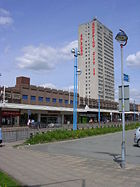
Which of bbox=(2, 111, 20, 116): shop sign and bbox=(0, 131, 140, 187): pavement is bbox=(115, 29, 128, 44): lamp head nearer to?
bbox=(0, 131, 140, 187): pavement

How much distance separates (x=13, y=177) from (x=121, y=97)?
17.4 feet

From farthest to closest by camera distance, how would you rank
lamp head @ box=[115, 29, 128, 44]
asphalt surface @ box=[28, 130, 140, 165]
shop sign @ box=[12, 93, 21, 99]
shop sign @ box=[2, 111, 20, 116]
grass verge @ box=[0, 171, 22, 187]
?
shop sign @ box=[12, 93, 21, 99], shop sign @ box=[2, 111, 20, 116], asphalt surface @ box=[28, 130, 140, 165], lamp head @ box=[115, 29, 128, 44], grass verge @ box=[0, 171, 22, 187]

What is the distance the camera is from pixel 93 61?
143 metres

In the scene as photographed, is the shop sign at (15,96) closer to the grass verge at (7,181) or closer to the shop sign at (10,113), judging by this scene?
the shop sign at (10,113)

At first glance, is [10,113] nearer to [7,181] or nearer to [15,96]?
[15,96]

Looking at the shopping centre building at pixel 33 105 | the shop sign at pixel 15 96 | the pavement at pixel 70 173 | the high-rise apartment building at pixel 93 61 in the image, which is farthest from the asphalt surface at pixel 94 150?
the high-rise apartment building at pixel 93 61

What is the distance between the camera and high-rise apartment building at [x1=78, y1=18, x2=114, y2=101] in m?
140

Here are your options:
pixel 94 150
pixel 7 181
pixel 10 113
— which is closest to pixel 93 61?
pixel 10 113

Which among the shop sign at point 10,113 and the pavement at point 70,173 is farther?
the shop sign at point 10,113

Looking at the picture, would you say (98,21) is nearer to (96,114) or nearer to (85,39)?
(85,39)

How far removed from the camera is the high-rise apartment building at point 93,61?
14038 centimetres

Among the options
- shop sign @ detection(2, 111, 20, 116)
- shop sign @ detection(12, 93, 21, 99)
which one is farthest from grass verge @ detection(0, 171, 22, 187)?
shop sign @ detection(12, 93, 21, 99)

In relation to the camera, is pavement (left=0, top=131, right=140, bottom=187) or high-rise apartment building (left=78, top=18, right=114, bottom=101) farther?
high-rise apartment building (left=78, top=18, right=114, bottom=101)

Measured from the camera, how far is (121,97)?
31.9ft
